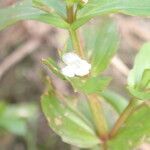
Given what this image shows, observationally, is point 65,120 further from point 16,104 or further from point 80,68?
point 16,104

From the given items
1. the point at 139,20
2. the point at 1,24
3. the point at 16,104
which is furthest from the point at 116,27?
the point at 139,20

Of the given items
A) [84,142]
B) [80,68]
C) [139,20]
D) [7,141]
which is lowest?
[7,141]

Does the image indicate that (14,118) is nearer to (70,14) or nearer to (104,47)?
(104,47)

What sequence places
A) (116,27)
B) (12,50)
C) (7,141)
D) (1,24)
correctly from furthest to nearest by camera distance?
(12,50)
(7,141)
(116,27)
(1,24)

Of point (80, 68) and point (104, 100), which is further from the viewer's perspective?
point (104, 100)

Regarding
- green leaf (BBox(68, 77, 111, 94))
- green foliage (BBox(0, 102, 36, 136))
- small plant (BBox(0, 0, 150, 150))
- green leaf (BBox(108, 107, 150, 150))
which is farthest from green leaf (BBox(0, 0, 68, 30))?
green foliage (BBox(0, 102, 36, 136))

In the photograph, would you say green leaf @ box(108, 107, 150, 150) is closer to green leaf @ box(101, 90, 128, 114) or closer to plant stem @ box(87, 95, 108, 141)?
plant stem @ box(87, 95, 108, 141)
